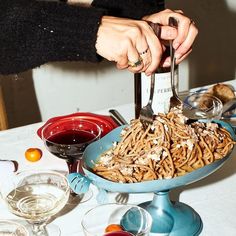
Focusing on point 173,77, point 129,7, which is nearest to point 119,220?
point 173,77

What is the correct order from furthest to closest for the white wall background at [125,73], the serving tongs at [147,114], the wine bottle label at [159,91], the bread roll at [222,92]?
the white wall background at [125,73], the bread roll at [222,92], the wine bottle label at [159,91], the serving tongs at [147,114]

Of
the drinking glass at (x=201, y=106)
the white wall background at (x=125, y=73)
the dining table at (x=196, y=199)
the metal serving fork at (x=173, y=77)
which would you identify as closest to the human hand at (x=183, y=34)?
the metal serving fork at (x=173, y=77)

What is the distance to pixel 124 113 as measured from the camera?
128 cm

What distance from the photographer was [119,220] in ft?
2.81

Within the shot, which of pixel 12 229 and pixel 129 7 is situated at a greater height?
pixel 129 7

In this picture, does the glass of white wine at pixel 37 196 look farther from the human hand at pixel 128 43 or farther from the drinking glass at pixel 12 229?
the human hand at pixel 128 43

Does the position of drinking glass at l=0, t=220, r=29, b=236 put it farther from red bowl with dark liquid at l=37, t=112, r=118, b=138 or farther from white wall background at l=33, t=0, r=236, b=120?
white wall background at l=33, t=0, r=236, b=120

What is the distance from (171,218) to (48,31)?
39cm

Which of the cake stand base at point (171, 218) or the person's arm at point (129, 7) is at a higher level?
the person's arm at point (129, 7)

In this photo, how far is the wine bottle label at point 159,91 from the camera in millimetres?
1099

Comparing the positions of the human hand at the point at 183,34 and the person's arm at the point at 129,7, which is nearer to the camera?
the human hand at the point at 183,34

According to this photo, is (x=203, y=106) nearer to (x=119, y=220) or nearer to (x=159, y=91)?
(x=159, y=91)

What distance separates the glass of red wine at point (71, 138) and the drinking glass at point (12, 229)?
0.16 meters

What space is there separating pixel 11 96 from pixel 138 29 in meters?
1.22
